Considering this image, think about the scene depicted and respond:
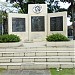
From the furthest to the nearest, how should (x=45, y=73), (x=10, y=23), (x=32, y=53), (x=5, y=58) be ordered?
(x=10, y=23)
(x=32, y=53)
(x=5, y=58)
(x=45, y=73)

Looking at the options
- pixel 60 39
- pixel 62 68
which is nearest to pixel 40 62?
pixel 62 68

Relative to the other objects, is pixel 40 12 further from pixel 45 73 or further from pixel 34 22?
pixel 45 73

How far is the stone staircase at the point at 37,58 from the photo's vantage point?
1002 cm

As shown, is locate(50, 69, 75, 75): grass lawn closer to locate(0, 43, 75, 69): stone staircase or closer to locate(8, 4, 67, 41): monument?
locate(0, 43, 75, 69): stone staircase

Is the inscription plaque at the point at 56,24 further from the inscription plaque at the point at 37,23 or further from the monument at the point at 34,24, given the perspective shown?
the inscription plaque at the point at 37,23

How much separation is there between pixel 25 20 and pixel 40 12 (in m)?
1.45

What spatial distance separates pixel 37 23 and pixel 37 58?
8.43 meters

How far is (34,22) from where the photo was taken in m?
19.0

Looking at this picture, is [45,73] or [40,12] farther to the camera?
[40,12]

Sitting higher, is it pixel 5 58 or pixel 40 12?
pixel 40 12

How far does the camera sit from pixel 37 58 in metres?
10.8

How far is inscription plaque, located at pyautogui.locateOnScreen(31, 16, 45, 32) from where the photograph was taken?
1895 centimetres

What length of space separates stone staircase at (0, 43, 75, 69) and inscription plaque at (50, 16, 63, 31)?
608cm

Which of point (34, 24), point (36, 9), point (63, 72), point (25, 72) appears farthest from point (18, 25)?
point (63, 72)
